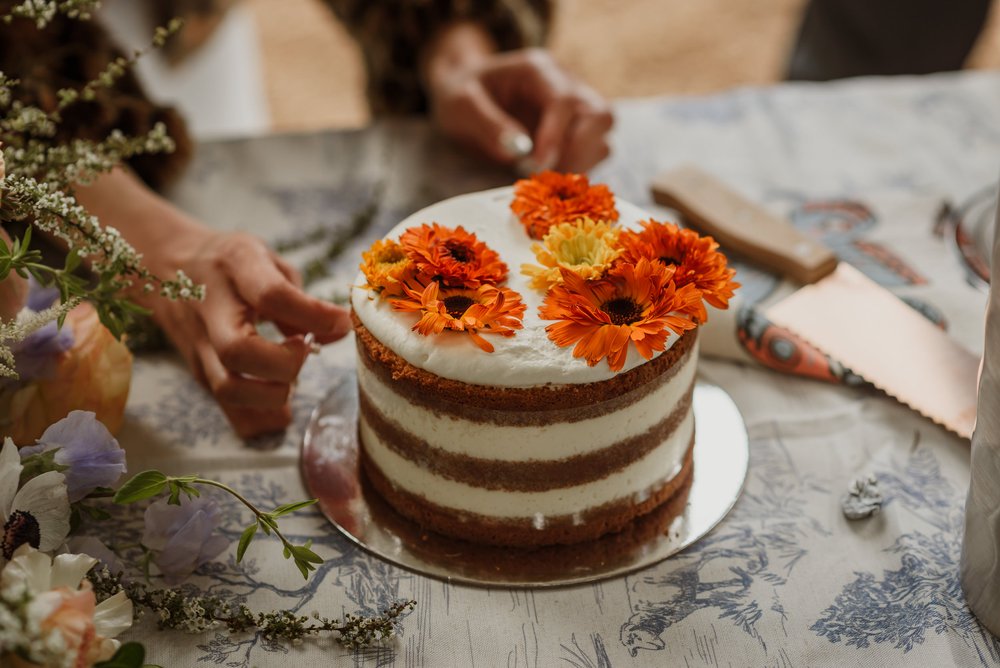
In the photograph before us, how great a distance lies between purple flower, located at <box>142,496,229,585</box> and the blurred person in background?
0.15 meters

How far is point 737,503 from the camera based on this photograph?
2.93 ft

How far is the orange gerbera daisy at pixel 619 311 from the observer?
73 cm

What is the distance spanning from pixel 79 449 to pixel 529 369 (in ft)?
1.11

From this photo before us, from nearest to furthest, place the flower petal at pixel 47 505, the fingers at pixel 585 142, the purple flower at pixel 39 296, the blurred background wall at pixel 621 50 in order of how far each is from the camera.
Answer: the flower petal at pixel 47 505 → the purple flower at pixel 39 296 → the fingers at pixel 585 142 → the blurred background wall at pixel 621 50

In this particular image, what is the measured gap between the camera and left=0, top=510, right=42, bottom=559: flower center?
0.67 m

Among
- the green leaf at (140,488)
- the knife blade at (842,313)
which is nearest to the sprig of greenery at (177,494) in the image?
the green leaf at (140,488)

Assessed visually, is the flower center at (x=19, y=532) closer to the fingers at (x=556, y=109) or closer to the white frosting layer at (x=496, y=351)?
the white frosting layer at (x=496, y=351)

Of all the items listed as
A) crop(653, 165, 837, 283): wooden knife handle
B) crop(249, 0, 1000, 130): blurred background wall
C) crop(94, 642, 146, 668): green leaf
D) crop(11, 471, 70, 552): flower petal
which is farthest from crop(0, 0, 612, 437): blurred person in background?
crop(249, 0, 1000, 130): blurred background wall

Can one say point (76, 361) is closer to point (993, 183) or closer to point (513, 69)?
point (513, 69)

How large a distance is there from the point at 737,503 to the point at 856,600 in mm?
138

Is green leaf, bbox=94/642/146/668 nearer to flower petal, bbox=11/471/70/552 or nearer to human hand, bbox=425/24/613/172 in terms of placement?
flower petal, bbox=11/471/70/552

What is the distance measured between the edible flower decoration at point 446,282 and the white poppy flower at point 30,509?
0.93 ft

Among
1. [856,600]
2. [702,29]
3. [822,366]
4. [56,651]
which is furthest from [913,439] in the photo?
[702,29]

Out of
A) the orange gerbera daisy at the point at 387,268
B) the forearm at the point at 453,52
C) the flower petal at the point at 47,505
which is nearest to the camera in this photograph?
the flower petal at the point at 47,505
